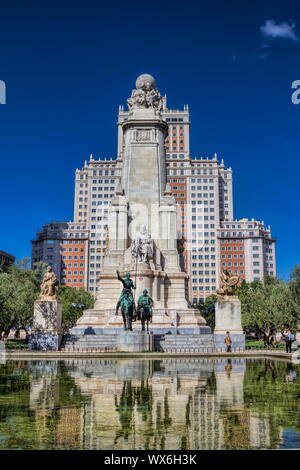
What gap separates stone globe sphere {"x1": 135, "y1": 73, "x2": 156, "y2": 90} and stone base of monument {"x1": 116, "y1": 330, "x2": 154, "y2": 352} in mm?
28628

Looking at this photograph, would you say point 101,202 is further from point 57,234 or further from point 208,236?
point 208,236

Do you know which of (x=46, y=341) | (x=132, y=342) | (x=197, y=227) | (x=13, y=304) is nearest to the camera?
(x=132, y=342)

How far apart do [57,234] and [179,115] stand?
5867 cm

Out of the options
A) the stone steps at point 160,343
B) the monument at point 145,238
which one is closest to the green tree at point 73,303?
the monument at point 145,238

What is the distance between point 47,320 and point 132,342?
7.16m

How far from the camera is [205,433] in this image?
6672 millimetres

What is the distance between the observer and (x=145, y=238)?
37875 mm

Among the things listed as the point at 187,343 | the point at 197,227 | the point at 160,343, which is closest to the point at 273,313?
the point at 187,343

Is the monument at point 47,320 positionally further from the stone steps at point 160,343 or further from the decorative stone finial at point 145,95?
the decorative stone finial at point 145,95

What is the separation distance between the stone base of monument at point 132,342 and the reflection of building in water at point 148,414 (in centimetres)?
1179

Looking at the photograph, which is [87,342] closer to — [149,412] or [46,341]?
[46,341]

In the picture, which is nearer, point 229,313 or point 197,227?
point 229,313

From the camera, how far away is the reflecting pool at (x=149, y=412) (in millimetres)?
6238
